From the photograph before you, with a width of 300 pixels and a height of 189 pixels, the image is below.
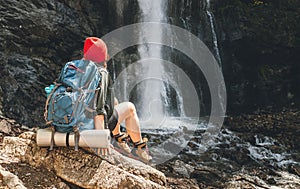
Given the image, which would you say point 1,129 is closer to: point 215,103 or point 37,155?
point 37,155

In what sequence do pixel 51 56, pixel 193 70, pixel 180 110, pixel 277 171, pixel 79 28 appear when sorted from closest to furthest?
pixel 277 171
pixel 51 56
pixel 79 28
pixel 180 110
pixel 193 70

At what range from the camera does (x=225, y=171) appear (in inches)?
325

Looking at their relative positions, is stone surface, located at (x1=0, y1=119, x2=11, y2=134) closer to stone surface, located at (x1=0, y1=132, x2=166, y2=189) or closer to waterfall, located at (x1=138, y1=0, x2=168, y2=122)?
stone surface, located at (x1=0, y1=132, x2=166, y2=189)

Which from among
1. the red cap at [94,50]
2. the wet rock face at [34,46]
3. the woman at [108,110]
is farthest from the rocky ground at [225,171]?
the wet rock face at [34,46]

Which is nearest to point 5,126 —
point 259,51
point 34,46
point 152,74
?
point 34,46

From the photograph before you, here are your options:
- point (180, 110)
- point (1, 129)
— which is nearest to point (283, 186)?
point (1, 129)

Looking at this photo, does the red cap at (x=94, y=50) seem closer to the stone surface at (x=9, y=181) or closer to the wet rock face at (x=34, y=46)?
the stone surface at (x=9, y=181)

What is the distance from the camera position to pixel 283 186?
7.18 m

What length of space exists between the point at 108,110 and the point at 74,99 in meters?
0.47

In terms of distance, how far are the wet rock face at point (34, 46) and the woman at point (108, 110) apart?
6670 millimetres

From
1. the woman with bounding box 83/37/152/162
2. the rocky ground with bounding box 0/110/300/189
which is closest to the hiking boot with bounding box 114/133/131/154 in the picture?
the woman with bounding box 83/37/152/162

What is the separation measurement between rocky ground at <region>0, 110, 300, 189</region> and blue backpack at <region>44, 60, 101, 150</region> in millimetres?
346

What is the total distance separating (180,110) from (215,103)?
264 centimetres

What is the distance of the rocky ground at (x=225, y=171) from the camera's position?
309 centimetres
